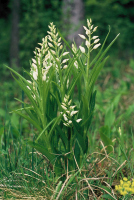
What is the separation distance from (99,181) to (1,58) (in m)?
6.92

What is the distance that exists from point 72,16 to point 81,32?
35cm

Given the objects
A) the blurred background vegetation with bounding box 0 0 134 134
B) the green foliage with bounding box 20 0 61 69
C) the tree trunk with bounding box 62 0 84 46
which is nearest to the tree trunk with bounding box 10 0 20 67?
the blurred background vegetation with bounding box 0 0 134 134

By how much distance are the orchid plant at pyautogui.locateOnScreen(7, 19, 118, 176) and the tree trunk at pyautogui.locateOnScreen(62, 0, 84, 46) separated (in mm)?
2933

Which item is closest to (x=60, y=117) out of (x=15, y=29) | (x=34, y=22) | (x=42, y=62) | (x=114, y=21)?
(x=42, y=62)

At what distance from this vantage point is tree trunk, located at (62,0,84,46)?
442 centimetres

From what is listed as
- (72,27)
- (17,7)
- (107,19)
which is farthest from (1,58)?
(72,27)

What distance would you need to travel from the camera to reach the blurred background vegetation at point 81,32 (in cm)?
428

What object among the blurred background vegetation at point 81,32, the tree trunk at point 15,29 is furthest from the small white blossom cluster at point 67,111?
the tree trunk at point 15,29

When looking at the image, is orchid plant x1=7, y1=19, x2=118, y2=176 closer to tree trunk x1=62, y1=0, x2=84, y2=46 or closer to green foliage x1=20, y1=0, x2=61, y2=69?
tree trunk x1=62, y1=0, x2=84, y2=46

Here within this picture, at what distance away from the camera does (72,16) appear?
178 inches

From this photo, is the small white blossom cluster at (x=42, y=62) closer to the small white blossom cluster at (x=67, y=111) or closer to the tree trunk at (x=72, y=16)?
the small white blossom cluster at (x=67, y=111)

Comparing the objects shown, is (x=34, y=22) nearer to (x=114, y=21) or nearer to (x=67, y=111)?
(x=114, y=21)

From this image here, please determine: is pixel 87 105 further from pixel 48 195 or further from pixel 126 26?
pixel 126 26

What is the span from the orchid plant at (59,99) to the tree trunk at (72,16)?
2.93 m
